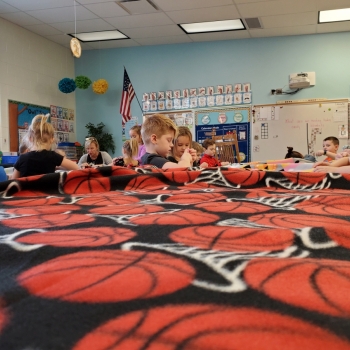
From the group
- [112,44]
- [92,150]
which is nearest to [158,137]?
[92,150]

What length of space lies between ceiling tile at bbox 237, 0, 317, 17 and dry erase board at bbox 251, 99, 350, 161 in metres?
1.22

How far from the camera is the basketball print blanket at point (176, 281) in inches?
10.8

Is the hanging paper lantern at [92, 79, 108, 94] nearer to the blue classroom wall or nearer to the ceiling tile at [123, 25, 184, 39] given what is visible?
the blue classroom wall

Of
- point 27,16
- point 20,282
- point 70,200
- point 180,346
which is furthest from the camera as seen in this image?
point 27,16

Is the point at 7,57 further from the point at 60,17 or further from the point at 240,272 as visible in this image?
the point at 240,272

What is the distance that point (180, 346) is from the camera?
26cm

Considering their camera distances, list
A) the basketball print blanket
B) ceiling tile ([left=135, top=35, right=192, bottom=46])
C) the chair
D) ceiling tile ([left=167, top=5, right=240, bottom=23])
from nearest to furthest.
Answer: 1. the basketball print blanket
2. ceiling tile ([left=167, top=5, right=240, bottom=23])
3. the chair
4. ceiling tile ([left=135, top=35, right=192, bottom=46])

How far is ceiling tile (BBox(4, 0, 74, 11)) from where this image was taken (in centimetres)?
416

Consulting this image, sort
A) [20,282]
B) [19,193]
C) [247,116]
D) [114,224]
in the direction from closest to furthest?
[20,282], [114,224], [19,193], [247,116]

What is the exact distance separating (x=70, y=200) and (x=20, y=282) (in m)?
0.64

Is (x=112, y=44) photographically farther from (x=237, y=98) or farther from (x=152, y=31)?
(x=237, y=98)

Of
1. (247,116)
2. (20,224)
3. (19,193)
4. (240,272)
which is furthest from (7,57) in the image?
(240,272)

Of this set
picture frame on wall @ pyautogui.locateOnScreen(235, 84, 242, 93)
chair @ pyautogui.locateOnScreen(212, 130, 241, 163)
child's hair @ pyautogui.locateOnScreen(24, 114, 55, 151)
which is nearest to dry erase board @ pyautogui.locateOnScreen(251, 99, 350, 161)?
picture frame on wall @ pyautogui.locateOnScreen(235, 84, 242, 93)

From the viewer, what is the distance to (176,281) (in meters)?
0.36
